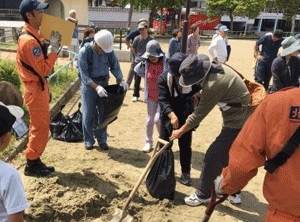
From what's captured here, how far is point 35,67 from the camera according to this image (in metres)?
3.17

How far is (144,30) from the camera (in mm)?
7156

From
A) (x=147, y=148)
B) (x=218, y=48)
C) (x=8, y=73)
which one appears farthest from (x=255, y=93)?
(x=218, y=48)

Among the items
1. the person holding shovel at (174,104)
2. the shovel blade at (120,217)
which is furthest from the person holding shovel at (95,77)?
the shovel blade at (120,217)

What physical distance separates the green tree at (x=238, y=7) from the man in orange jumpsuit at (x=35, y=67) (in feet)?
107

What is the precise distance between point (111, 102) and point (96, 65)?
1.91ft

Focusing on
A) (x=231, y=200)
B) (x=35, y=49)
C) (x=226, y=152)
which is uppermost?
(x=35, y=49)

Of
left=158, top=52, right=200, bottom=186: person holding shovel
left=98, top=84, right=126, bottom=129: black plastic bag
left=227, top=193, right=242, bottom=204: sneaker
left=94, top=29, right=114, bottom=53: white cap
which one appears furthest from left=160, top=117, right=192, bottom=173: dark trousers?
left=94, top=29, right=114, bottom=53: white cap

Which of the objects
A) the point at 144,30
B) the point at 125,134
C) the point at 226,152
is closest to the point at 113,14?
the point at 144,30

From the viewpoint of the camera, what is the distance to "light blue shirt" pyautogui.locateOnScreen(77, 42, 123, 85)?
13.5ft

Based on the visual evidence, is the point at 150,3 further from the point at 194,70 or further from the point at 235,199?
the point at 194,70

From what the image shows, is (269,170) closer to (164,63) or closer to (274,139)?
(274,139)

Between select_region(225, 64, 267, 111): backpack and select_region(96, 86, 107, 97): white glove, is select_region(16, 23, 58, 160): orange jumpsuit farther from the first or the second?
select_region(225, 64, 267, 111): backpack

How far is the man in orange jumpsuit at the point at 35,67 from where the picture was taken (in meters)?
3.15

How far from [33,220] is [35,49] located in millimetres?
1769
